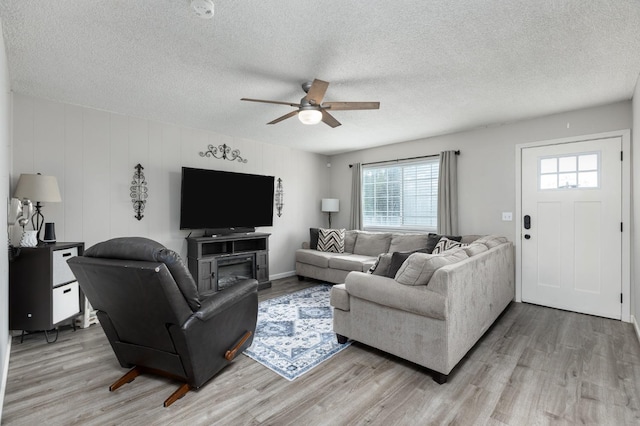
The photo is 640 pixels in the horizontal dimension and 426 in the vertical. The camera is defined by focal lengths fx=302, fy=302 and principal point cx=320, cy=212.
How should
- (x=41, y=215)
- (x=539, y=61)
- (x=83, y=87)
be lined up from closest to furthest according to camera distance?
1. (x=539, y=61)
2. (x=83, y=87)
3. (x=41, y=215)

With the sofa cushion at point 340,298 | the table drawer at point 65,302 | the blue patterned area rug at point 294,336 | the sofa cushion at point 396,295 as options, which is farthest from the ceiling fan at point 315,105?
the table drawer at point 65,302

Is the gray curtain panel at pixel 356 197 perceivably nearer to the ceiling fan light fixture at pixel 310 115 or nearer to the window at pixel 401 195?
the window at pixel 401 195

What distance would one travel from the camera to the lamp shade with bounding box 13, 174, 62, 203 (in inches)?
112

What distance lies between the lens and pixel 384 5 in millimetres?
1797

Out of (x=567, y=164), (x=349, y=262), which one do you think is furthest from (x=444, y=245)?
(x=567, y=164)

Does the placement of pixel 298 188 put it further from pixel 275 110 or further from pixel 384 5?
pixel 384 5

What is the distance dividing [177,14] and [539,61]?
8.99 feet

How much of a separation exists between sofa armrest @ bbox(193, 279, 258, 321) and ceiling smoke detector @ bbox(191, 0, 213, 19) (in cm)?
181

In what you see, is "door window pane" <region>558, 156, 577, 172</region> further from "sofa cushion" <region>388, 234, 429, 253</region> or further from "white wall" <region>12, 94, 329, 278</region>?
"white wall" <region>12, 94, 329, 278</region>

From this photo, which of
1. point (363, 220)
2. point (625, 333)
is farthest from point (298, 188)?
point (625, 333)

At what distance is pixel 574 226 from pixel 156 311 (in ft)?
14.7

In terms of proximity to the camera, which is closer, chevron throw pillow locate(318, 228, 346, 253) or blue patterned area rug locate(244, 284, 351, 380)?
blue patterned area rug locate(244, 284, 351, 380)

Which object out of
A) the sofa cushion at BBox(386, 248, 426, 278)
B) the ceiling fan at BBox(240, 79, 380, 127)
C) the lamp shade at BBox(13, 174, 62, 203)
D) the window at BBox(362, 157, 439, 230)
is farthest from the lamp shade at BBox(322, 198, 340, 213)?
the lamp shade at BBox(13, 174, 62, 203)

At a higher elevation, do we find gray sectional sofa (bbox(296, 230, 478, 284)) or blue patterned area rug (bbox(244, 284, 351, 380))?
gray sectional sofa (bbox(296, 230, 478, 284))
